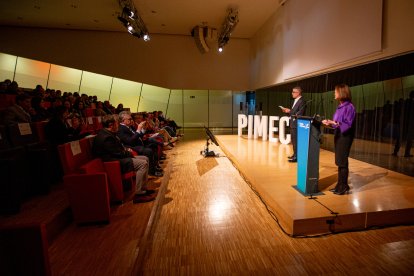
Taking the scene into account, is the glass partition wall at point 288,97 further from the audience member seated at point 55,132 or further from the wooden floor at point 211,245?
the audience member seated at point 55,132

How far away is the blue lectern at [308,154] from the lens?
2781mm

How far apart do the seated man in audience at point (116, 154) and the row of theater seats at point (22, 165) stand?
68 cm

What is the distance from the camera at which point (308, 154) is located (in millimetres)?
2787


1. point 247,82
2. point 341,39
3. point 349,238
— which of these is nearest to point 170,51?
point 247,82

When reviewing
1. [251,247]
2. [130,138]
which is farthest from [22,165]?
[251,247]

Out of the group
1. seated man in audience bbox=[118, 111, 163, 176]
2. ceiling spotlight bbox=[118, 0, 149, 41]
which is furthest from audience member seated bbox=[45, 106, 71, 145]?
ceiling spotlight bbox=[118, 0, 149, 41]

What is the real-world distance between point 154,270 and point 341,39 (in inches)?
207

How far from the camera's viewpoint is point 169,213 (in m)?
2.91

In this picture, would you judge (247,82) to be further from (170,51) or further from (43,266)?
(43,266)

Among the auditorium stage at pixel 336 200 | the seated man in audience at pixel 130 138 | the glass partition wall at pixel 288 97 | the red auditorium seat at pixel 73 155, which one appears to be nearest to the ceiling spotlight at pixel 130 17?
the glass partition wall at pixel 288 97

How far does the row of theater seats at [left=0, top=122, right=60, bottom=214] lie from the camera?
246 centimetres

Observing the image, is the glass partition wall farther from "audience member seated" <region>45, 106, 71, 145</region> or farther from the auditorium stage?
"audience member seated" <region>45, 106, 71, 145</region>

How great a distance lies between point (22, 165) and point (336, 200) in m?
3.63

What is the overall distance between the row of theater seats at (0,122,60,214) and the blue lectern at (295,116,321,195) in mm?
3168
